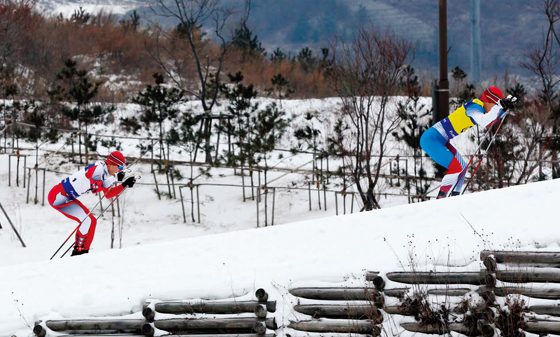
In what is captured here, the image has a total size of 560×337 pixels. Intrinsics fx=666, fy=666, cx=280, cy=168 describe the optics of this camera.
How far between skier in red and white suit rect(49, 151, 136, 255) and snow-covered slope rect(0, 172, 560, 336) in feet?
6.22

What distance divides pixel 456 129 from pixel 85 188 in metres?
5.95

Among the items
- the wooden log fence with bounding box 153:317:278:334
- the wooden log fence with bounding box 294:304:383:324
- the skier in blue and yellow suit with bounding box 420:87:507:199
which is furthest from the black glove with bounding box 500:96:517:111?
the wooden log fence with bounding box 153:317:278:334

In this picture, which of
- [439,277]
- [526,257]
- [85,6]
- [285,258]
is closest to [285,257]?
[285,258]

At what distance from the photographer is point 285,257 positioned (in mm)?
7965

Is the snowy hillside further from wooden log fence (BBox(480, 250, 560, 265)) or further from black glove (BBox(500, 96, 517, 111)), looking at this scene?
black glove (BBox(500, 96, 517, 111))

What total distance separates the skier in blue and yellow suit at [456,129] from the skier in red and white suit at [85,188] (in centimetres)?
494

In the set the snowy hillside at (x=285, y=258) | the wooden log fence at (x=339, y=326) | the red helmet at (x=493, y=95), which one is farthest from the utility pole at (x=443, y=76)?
the wooden log fence at (x=339, y=326)

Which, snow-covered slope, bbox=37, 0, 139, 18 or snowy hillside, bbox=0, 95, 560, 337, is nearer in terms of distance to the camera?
snowy hillside, bbox=0, 95, 560, 337

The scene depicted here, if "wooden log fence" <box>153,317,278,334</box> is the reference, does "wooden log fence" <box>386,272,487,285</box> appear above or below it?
above

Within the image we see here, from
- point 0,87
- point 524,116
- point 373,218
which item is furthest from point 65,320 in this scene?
point 0,87

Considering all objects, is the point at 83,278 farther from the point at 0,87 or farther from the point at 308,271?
the point at 0,87

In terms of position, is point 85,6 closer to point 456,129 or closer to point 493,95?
point 456,129

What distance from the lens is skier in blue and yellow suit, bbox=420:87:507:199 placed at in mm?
10023

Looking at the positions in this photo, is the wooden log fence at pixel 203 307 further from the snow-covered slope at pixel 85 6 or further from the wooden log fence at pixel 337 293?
the snow-covered slope at pixel 85 6
